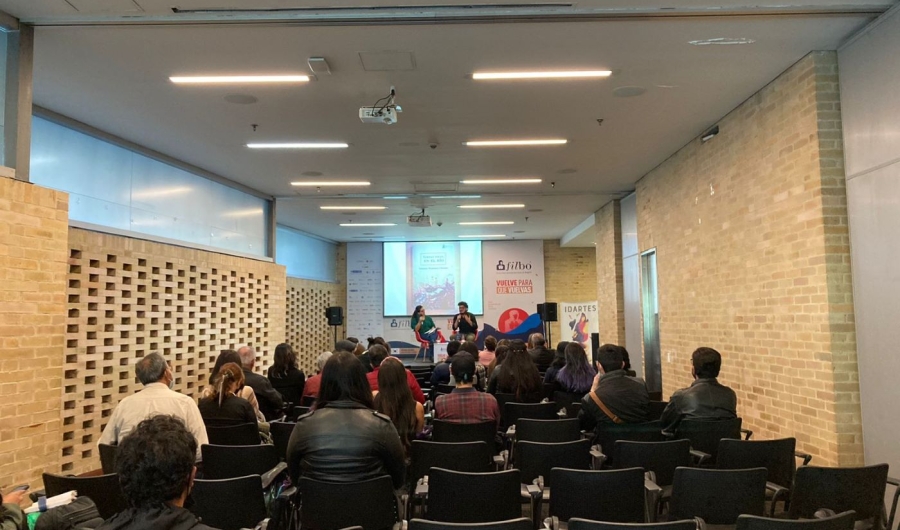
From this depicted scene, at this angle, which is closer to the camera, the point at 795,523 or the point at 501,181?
the point at 795,523

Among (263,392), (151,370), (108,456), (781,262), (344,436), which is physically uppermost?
(781,262)

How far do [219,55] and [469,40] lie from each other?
2.08 m

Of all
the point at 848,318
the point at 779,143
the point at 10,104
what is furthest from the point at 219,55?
the point at 848,318

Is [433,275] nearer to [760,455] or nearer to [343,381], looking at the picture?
[760,455]

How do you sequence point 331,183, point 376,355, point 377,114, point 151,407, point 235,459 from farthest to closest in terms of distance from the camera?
point 331,183
point 376,355
point 377,114
point 151,407
point 235,459

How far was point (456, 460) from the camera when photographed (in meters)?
3.67

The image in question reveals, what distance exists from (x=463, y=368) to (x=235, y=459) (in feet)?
5.70

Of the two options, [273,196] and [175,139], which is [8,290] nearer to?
[175,139]

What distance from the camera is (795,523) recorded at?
2.24 m

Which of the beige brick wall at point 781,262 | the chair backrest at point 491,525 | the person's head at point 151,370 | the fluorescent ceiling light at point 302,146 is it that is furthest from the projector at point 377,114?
the chair backrest at point 491,525

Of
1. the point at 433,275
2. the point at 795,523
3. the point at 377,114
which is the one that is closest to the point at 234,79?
the point at 377,114

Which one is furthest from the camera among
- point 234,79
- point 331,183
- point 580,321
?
point 580,321

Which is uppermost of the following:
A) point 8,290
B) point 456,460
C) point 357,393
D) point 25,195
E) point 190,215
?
point 190,215

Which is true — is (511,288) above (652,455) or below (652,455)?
above
